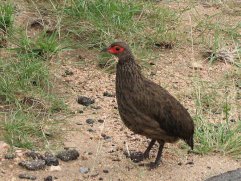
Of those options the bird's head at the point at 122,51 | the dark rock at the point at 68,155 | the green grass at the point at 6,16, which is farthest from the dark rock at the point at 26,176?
→ the green grass at the point at 6,16

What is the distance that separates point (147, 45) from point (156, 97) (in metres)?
2.15

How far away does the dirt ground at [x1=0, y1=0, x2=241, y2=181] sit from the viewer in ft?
17.8

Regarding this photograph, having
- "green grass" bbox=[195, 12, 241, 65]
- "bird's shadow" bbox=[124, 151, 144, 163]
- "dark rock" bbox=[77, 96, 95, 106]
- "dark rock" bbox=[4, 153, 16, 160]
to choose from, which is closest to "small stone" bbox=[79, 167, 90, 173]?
"bird's shadow" bbox=[124, 151, 144, 163]

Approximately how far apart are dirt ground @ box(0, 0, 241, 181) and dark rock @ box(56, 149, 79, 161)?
37 millimetres

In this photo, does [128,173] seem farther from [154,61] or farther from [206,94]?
[154,61]

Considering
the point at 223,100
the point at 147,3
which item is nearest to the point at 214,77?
the point at 223,100

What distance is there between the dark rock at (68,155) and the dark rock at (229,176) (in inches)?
43.2

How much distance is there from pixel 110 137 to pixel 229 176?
1219 millimetres

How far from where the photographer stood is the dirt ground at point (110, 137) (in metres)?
5.42

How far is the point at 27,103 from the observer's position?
625cm

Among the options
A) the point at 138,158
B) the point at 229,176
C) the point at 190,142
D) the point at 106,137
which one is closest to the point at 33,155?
the point at 106,137

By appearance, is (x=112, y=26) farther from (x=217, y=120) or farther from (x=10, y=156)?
(x=10, y=156)

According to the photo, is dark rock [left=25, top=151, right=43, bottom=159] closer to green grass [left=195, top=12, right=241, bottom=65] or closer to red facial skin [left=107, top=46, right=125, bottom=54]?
red facial skin [left=107, top=46, right=125, bottom=54]

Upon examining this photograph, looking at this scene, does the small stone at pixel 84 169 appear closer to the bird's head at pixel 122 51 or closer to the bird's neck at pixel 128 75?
the bird's neck at pixel 128 75
